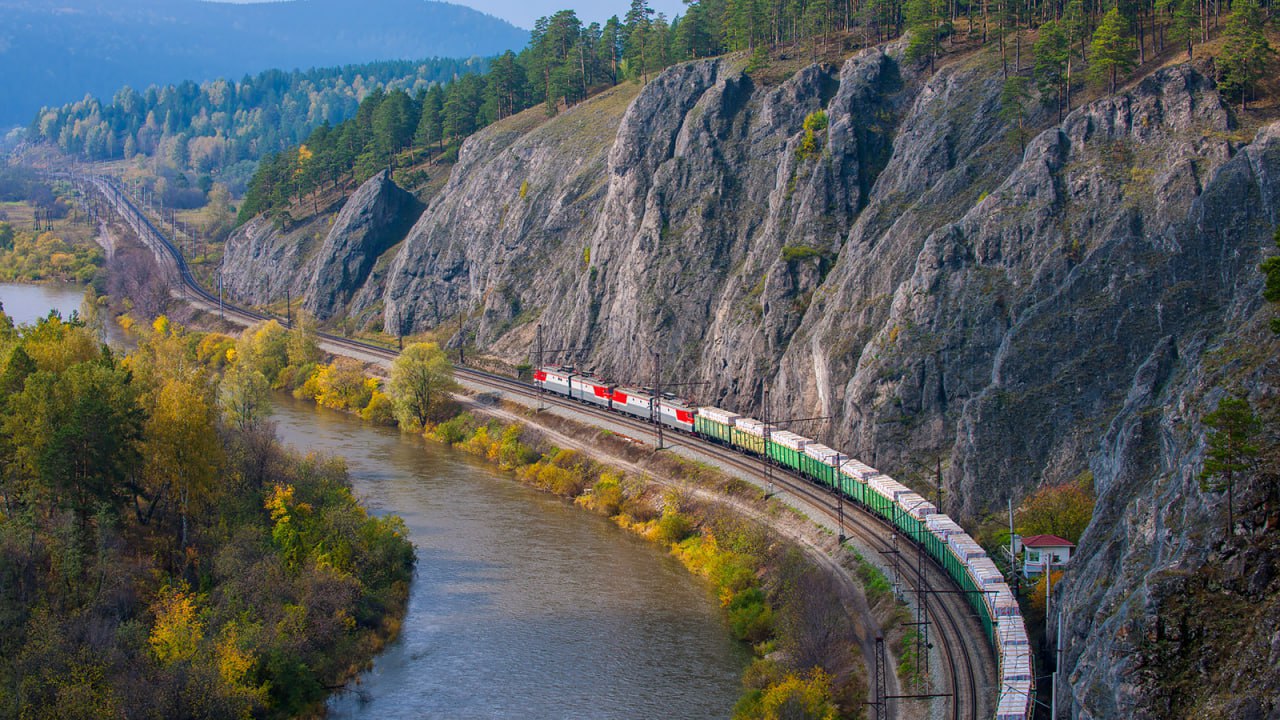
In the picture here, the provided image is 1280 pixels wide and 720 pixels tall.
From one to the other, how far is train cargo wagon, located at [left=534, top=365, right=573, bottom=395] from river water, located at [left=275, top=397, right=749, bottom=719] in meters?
17.2

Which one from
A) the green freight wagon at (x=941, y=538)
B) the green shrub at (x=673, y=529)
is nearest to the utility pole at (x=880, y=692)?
the green freight wagon at (x=941, y=538)

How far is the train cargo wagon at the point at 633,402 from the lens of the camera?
261ft

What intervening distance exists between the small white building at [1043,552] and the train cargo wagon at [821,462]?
51.6 feet

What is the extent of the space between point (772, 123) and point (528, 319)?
2930 cm

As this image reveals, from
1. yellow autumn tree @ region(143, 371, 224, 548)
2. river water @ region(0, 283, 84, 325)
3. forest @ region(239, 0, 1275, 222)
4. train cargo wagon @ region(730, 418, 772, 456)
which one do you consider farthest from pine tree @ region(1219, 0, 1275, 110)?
river water @ region(0, 283, 84, 325)

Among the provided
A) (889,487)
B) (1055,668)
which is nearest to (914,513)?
(889,487)

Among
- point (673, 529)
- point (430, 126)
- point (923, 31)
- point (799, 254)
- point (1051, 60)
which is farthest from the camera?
point (430, 126)

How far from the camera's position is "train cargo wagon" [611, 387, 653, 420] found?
7950cm

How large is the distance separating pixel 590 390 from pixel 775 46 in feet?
126

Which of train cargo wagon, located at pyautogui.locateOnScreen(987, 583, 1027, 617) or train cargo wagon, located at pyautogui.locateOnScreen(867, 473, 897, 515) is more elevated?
train cargo wagon, located at pyautogui.locateOnScreen(867, 473, 897, 515)

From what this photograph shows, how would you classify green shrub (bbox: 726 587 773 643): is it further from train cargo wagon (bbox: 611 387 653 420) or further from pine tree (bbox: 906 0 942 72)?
pine tree (bbox: 906 0 942 72)

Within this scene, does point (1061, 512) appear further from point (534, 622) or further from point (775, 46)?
point (775, 46)

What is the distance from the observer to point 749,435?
69375 mm

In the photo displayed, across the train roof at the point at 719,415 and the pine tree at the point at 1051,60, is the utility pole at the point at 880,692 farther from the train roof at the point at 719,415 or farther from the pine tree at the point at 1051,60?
the pine tree at the point at 1051,60
